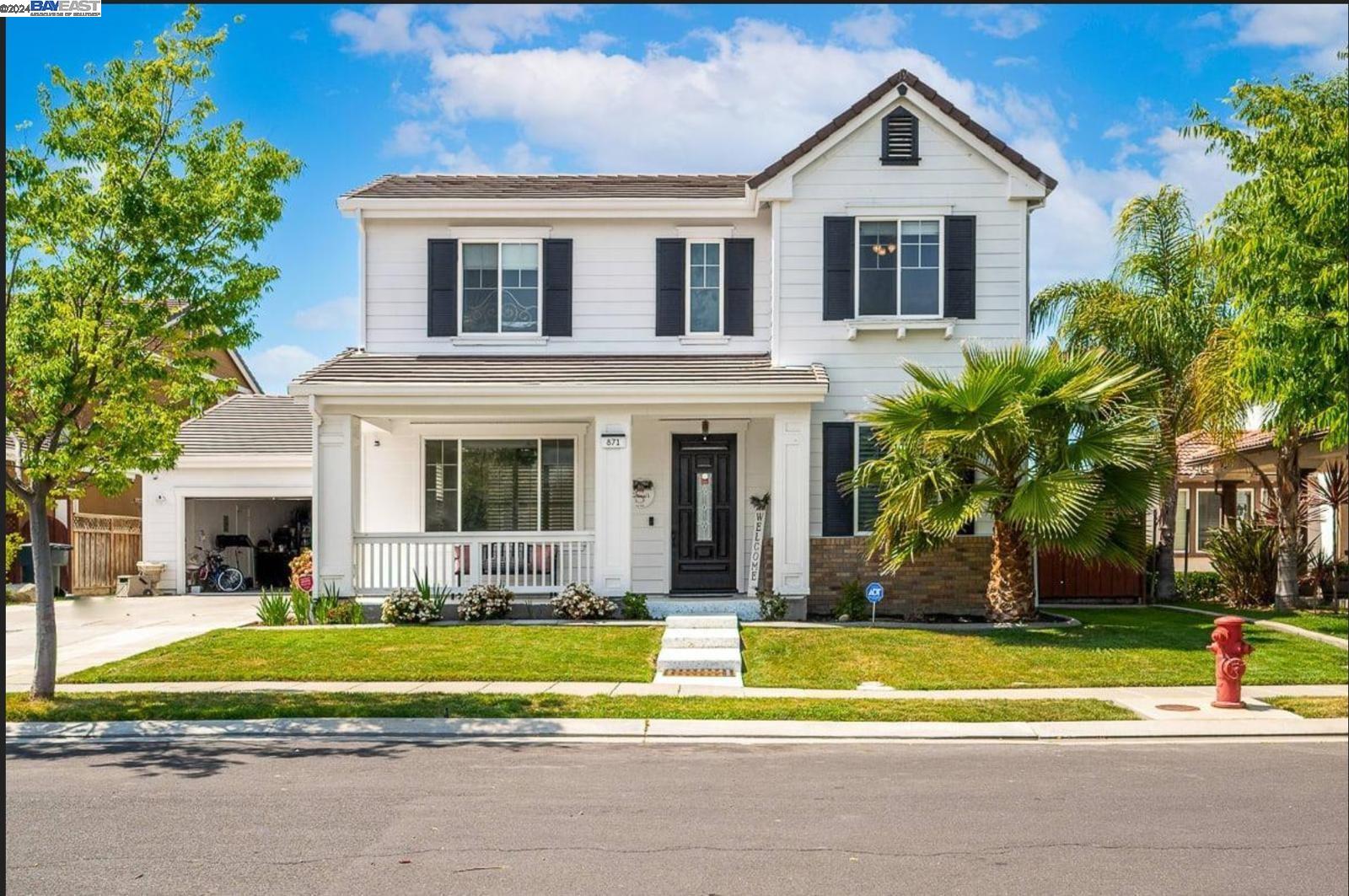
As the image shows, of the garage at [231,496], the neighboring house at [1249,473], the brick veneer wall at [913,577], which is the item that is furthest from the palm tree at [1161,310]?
the garage at [231,496]

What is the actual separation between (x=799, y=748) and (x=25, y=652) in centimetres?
1079

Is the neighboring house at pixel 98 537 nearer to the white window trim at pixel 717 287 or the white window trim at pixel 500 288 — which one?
the white window trim at pixel 500 288

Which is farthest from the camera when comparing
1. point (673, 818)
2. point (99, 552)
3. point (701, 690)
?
point (99, 552)

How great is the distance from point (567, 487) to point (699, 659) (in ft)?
19.3

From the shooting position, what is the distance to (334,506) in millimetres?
16812

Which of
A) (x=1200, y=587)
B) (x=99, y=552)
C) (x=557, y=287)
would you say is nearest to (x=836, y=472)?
(x=557, y=287)

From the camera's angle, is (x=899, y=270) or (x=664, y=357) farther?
(x=664, y=357)

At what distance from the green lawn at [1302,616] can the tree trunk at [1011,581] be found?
3.79m

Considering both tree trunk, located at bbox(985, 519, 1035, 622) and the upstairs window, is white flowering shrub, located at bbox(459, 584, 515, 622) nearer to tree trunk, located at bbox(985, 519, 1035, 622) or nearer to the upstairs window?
the upstairs window

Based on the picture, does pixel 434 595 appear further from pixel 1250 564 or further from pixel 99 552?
pixel 1250 564

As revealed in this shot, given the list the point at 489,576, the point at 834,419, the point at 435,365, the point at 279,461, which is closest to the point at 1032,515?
the point at 834,419

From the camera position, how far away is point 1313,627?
1562cm

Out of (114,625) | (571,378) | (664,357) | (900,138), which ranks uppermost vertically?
(900,138)

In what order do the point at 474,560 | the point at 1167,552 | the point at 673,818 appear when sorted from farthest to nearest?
the point at 1167,552, the point at 474,560, the point at 673,818
